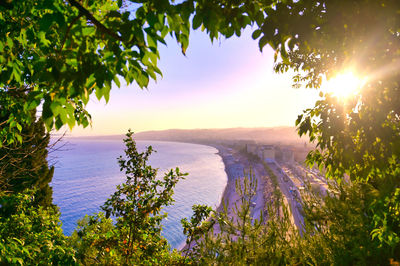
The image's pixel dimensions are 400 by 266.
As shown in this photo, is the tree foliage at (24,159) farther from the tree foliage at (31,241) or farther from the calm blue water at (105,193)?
the calm blue water at (105,193)

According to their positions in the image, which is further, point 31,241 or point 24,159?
point 24,159

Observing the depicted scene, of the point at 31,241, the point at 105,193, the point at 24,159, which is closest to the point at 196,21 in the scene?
the point at 31,241

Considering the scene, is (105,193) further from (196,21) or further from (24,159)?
(196,21)

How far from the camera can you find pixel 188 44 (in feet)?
5.58

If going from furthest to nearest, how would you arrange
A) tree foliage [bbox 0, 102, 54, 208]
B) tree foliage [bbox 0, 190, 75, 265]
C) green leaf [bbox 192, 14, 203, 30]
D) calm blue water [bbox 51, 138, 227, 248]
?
calm blue water [bbox 51, 138, 227, 248] < tree foliage [bbox 0, 102, 54, 208] < tree foliage [bbox 0, 190, 75, 265] < green leaf [bbox 192, 14, 203, 30]

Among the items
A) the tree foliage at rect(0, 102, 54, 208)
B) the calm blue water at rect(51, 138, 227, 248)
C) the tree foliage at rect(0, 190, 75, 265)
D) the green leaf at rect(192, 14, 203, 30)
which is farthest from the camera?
the calm blue water at rect(51, 138, 227, 248)

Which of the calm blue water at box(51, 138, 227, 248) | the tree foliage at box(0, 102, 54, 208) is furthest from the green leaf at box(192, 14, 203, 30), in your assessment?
the calm blue water at box(51, 138, 227, 248)

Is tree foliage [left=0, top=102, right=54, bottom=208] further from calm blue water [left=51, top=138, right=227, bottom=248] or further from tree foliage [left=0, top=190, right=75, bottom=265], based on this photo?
calm blue water [left=51, top=138, right=227, bottom=248]

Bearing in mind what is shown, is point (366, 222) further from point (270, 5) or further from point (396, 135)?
point (270, 5)

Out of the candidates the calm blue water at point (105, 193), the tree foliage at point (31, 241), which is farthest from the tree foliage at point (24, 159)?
the calm blue water at point (105, 193)

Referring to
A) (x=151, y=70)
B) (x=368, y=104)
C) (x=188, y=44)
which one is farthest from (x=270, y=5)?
(x=368, y=104)

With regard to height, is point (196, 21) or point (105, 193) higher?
point (196, 21)

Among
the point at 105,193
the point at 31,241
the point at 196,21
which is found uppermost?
the point at 196,21

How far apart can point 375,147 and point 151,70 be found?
→ 351 cm
